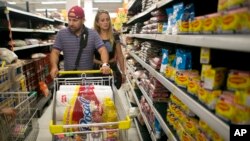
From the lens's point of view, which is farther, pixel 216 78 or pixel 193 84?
pixel 193 84

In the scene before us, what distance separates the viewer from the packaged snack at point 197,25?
128cm

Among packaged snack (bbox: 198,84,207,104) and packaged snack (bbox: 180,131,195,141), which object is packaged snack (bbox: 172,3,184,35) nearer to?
packaged snack (bbox: 198,84,207,104)

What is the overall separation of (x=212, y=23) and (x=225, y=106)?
0.38 meters

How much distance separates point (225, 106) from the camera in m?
0.99

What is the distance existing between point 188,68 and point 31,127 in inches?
59.4

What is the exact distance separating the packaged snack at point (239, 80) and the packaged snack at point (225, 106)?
40 millimetres

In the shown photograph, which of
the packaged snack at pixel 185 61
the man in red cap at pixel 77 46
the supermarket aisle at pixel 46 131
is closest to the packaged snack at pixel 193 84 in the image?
the packaged snack at pixel 185 61

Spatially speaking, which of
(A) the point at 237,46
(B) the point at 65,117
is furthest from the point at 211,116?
(B) the point at 65,117

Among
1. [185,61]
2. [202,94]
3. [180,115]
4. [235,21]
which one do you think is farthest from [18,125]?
[235,21]

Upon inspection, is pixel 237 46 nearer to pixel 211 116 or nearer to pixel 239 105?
pixel 239 105

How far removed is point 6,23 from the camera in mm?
4074

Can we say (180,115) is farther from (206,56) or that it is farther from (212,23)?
(212,23)

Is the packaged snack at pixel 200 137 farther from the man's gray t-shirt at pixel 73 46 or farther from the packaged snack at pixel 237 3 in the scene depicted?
the man's gray t-shirt at pixel 73 46

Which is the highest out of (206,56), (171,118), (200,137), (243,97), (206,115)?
(206,56)
